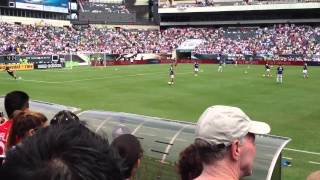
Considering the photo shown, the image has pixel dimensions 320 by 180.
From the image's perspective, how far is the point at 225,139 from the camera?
3.06 meters

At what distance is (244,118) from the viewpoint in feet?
10.4

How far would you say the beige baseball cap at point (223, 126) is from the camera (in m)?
3.07

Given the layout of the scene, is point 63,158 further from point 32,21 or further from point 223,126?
point 32,21

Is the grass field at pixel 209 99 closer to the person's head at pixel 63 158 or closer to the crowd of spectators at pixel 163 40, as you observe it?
the person's head at pixel 63 158

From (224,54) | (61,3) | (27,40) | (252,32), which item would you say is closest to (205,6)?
(252,32)

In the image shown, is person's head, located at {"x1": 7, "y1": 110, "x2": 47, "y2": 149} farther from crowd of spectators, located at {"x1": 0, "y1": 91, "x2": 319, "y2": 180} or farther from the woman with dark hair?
the woman with dark hair

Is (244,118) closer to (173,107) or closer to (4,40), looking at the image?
(173,107)

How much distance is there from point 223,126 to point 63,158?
148 cm

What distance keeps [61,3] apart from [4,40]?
69.4ft

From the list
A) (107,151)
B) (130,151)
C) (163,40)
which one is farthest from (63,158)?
(163,40)

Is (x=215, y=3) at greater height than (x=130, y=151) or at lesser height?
greater

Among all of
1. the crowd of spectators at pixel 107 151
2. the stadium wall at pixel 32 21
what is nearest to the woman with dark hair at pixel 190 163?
the crowd of spectators at pixel 107 151

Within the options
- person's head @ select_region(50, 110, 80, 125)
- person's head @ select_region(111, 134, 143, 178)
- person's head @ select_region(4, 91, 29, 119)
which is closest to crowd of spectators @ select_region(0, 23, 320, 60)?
person's head @ select_region(4, 91, 29, 119)

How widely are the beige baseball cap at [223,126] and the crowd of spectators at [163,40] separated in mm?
69362
